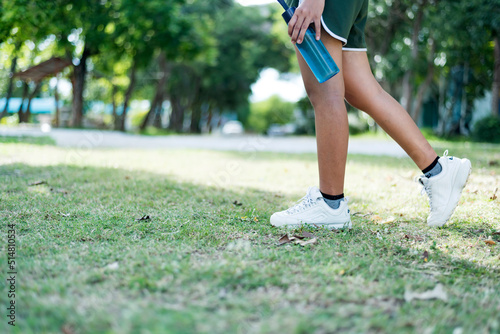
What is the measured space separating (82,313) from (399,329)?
810mm

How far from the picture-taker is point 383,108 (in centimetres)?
212

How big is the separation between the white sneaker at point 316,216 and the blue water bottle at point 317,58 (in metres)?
0.57

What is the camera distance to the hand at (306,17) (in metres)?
1.91

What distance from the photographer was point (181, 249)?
5.56 ft

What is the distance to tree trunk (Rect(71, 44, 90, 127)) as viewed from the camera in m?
16.1

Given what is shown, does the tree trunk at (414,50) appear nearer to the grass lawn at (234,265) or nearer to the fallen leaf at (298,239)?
Answer: the grass lawn at (234,265)

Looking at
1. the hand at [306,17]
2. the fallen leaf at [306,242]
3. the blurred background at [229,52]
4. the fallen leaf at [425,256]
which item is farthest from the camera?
the blurred background at [229,52]

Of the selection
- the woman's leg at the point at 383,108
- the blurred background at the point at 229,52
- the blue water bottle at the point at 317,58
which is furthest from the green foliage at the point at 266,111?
the blue water bottle at the point at 317,58

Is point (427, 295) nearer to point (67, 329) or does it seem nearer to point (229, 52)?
point (67, 329)

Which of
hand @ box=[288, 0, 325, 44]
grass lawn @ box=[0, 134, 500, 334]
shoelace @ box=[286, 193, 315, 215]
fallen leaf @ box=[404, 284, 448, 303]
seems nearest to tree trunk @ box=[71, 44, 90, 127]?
grass lawn @ box=[0, 134, 500, 334]

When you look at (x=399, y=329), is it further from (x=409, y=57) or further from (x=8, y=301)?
(x=409, y=57)

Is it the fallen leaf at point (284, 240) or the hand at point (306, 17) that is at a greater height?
the hand at point (306, 17)

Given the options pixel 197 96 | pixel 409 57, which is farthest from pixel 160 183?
pixel 197 96

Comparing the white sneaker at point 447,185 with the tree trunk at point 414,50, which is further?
the tree trunk at point 414,50
